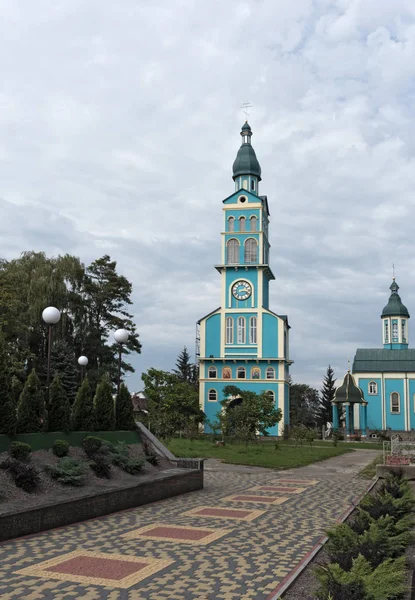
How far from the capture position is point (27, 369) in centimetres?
3594

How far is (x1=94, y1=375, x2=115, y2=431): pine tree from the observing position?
50.7ft

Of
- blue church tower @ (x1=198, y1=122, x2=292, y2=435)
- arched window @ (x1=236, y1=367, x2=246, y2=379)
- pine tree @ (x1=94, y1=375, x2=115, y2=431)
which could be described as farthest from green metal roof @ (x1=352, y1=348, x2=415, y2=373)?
pine tree @ (x1=94, y1=375, x2=115, y2=431)

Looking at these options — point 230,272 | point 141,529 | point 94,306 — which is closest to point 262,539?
point 141,529

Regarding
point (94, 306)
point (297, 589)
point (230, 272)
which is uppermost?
point (230, 272)

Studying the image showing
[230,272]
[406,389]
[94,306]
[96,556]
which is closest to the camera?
[96,556]

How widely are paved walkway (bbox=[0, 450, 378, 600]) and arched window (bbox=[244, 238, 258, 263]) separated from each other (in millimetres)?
36020

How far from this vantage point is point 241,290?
48.1 metres

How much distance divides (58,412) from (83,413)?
4.00 feet

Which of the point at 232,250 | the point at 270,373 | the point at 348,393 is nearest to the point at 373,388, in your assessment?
the point at 348,393

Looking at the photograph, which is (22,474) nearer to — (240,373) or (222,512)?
(222,512)

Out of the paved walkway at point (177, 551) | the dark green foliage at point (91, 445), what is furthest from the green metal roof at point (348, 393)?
the dark green foliage at point (91, 445)

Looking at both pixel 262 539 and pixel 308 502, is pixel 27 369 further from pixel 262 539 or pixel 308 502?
pixel 262 539

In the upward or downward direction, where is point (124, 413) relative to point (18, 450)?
upward

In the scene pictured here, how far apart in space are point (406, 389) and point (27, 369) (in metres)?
35.7
